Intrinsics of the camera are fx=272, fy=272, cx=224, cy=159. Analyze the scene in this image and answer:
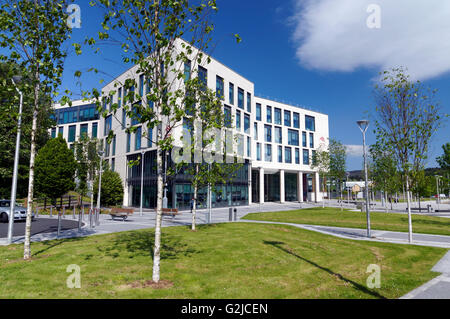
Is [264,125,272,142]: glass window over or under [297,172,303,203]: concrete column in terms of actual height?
over

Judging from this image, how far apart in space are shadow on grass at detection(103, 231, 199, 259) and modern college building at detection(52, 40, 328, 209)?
2179cm

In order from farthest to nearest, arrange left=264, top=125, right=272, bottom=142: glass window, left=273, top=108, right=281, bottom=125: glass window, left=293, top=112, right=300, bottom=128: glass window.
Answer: left=293, top=112, right=300, bottom=128: glass window, left=273, top=108, right=281, bottom=125: glass window, left=264, top=125, right=272, bottom=142: glass window

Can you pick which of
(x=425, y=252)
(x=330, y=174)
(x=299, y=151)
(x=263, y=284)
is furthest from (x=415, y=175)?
(x=299, y=151)

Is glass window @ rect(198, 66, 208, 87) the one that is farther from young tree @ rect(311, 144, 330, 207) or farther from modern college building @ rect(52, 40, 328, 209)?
young tree @ rect(311, 144, 330, 207)

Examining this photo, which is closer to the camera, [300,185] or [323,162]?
[323,162]

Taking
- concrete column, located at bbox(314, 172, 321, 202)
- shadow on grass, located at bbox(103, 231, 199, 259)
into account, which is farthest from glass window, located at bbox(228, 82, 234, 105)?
shadow on grass, located at bbox(103, 231, 199, 259)

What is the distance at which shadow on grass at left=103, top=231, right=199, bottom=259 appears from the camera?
31.4ft

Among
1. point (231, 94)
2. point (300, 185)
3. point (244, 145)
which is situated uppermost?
point (231, 94)

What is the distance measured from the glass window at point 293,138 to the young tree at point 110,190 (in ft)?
119

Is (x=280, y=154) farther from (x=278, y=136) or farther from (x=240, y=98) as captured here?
(x=240, y=98)

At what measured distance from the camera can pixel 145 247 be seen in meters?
10.7

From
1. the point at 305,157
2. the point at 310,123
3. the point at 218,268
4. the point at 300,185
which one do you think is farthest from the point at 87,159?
the point at 310,123

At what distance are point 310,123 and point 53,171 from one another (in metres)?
52.5
